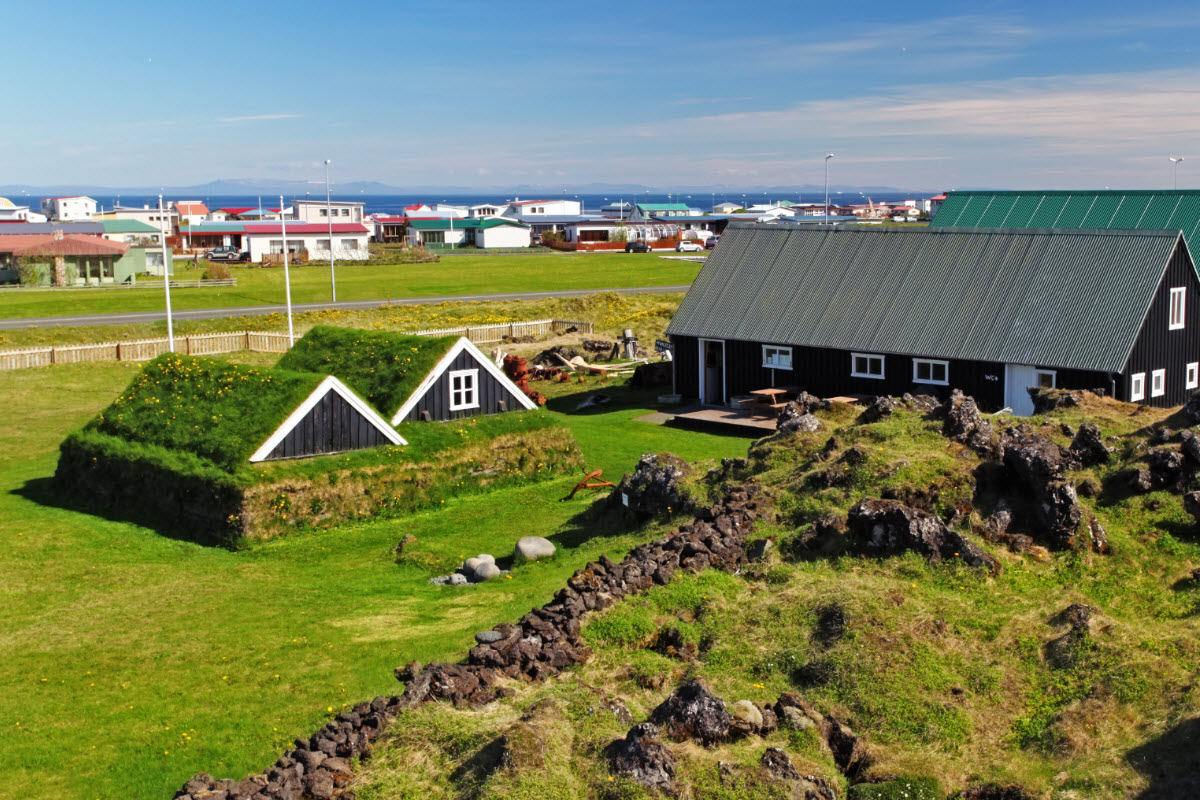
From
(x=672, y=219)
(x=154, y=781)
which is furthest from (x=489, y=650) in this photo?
(x=672, y=219)

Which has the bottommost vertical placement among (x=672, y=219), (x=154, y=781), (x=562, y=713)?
(x=154, y=781)

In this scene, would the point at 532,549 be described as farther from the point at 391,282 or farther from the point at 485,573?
the point at 391,282

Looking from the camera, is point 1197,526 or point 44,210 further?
point 44,210

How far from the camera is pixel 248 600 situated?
24.4 m

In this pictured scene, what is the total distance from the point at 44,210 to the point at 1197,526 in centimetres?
20866

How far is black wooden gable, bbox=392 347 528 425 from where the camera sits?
112 ft

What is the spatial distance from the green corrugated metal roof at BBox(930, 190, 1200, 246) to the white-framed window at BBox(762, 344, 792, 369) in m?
11.9

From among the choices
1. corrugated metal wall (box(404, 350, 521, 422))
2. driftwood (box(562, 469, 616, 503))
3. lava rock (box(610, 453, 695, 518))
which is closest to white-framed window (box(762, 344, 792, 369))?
corrugated metal wall (box(404, 350, 521, 422))

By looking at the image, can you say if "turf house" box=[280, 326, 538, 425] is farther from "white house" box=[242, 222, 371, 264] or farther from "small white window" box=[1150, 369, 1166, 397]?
"white house" box=[242, 222, 371, 264]

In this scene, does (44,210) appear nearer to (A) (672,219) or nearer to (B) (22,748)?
(A) (672,219)

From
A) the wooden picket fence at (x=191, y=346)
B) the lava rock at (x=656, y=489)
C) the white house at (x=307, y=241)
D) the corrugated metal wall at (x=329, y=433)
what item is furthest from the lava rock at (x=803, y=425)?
the white house at (x=307, y=241)

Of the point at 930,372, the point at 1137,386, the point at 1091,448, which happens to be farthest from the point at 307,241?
the point at 1091,448

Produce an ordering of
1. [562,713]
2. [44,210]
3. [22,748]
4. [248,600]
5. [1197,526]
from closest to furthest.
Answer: [562,713]
[22,748]
[1197,526]
[248,600]
[44,210]

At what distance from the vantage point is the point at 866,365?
4116cm
